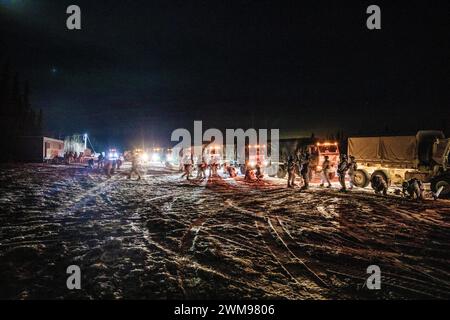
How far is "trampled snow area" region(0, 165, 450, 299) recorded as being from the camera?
363 cm

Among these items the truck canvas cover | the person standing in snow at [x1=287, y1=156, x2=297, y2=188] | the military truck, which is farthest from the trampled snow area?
the person standing in snow at [x1=287, y1=156, x2=297, y2=188]

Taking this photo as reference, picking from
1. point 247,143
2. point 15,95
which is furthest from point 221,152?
point 15,95

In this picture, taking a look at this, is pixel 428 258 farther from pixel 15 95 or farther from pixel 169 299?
pixel 15 95

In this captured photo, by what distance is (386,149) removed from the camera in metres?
13.1

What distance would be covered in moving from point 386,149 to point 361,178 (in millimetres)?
1910

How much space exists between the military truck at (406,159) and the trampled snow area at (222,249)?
2.46 meters

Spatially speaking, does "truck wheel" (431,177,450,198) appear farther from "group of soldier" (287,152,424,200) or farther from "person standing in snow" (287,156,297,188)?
"person standing in snow" (287,156,297,188)

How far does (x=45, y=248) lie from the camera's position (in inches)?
195

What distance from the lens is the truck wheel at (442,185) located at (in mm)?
10508

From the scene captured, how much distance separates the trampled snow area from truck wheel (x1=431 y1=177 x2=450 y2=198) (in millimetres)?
1547

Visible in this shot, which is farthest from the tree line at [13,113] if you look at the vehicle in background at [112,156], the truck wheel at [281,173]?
the truck wheel at [281,173]

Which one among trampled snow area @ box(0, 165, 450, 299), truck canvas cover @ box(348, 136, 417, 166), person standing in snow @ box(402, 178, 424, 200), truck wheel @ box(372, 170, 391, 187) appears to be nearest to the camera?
trampled snow area @ box(0, 165, 450, 299)

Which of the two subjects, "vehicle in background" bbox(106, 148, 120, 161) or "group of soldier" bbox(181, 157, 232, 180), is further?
"vehicle in background" bbox(106, 148, 120, 161)

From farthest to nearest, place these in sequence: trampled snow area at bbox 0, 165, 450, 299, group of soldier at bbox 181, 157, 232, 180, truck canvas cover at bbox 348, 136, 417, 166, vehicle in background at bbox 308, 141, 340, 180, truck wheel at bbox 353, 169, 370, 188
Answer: group of soldier at bbox 181, 157, 232, 180
vehicle in background at bbox 308, 141, 340, 180
truck wheel at bbox 353, 169, 370, 188
truck canvas cover at bbox 348, 136, 417, 166
trampled snow area at bbox 0, 165, 450, 299
